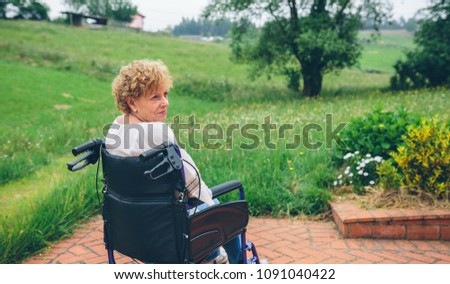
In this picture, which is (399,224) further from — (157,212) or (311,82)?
(311,82)

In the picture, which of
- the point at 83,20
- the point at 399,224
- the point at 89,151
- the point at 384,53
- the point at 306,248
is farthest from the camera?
the point at 384,53

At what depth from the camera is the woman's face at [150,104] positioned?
8.36 feet

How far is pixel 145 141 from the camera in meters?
2.31

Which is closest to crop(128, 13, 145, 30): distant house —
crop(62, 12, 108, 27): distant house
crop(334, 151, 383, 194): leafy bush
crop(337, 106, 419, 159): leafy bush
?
crop(62, 12, 108, 27): distant house

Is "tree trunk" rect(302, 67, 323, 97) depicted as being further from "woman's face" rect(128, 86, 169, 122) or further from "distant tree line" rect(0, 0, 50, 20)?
"distant tree line" rect(0, 0, 50, 20)

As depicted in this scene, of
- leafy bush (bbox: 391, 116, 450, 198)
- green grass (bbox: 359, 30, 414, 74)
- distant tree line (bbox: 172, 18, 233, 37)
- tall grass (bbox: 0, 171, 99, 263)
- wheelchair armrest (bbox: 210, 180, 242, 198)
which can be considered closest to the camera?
wheelchair armrest (bbox: 210, 180, 242, 198)

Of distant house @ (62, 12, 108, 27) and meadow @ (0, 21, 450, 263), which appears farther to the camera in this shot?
distant house @ (62, 12, 108, 27)

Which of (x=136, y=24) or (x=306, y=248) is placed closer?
(x=306, y=248)

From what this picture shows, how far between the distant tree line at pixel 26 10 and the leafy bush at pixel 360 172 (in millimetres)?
33822

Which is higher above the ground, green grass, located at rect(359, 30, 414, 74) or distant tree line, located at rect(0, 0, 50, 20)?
distant tree line, located at rect(0, 0, 50, 20)

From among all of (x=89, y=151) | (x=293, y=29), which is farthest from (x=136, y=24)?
(x=89, y=151)

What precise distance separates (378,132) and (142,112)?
326cm

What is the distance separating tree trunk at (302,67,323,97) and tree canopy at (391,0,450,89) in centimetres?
351

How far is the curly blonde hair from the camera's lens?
2.48 metres
